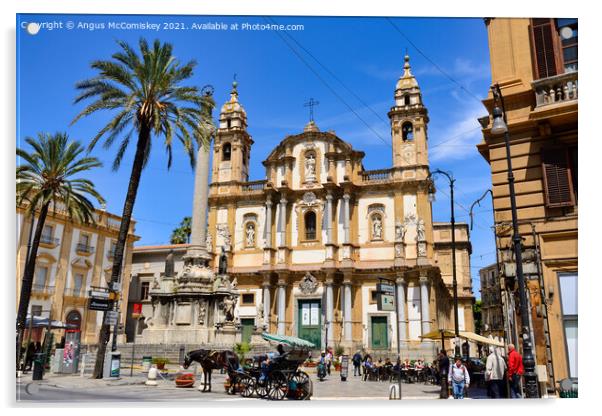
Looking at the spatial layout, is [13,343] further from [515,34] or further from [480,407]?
[515,34]

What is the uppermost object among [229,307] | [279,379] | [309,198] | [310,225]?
[309,198]

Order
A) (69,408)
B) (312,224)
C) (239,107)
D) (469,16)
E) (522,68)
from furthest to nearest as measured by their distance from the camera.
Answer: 1. (239,107)
2. (312,224)
3. (522,68)
4. (469,16)
5. (69,408)

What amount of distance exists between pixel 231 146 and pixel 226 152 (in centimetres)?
67

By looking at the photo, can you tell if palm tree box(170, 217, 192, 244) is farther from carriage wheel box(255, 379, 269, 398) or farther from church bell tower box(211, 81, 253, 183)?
carriage wheel box(255, 379, 269, 398)

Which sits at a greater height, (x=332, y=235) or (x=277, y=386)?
(x=332, y=235)

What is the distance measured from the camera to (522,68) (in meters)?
11.8

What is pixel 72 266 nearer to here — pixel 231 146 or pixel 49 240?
pixel 49 240

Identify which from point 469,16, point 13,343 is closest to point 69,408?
point 13,343

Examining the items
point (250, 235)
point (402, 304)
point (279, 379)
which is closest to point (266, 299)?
point (250, 235)

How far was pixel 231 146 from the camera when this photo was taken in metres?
37.6

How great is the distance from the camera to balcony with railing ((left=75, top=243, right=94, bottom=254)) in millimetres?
27759

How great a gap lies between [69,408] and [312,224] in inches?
1051

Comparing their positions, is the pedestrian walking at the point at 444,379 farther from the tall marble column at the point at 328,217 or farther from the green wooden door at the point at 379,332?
the tall marble column at the point at 328,217

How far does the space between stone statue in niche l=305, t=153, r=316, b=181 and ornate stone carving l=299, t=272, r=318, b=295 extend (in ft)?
21.0
